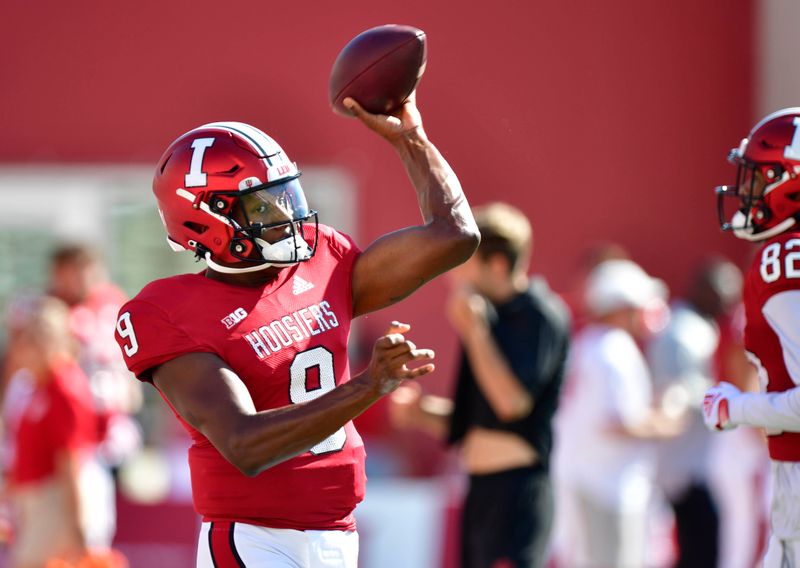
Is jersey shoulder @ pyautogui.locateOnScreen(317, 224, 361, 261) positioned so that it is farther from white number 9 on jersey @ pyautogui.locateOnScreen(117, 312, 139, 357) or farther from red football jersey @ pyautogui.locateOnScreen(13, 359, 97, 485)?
red football jersey @ pyautogui.locateOnScreen(13, 359, 97, 485)

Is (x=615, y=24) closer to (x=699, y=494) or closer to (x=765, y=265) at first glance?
(x=699, y=494)

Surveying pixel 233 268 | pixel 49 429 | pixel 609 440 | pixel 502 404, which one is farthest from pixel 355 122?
pixel 233 268

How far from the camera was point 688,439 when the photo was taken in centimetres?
757

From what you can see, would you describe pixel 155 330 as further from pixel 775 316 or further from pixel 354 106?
pixel 775 316

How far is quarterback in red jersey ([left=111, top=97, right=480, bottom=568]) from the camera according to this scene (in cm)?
300

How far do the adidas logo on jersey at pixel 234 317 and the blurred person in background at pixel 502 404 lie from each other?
1.96 metres

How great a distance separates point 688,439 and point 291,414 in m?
5.07

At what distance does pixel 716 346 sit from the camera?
25.2ft

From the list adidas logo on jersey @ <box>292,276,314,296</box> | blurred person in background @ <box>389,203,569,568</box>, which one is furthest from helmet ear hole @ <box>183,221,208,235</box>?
blurred person in background @ <box>389,203,569,568</box>

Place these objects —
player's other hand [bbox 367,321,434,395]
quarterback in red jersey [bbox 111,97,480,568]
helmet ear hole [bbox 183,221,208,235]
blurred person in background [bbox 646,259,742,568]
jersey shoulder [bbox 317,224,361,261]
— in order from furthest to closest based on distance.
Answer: blurred person in background [bbox 646,259,742,568] → jersey shoulder [bbox 317,224,361,261] → helmet ear hole [bbox 183,221,208,235] → quarterback in red jersey [bbox 111,97,480,568] → player's other hand [bbox 367,321,434,395]

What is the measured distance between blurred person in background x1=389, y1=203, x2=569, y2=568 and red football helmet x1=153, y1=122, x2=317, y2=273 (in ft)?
6.22

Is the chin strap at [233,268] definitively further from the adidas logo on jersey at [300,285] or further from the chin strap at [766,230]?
the chin strap at [766,230]

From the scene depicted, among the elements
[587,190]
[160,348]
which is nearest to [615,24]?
[587,190]

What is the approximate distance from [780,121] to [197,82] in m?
7.19
